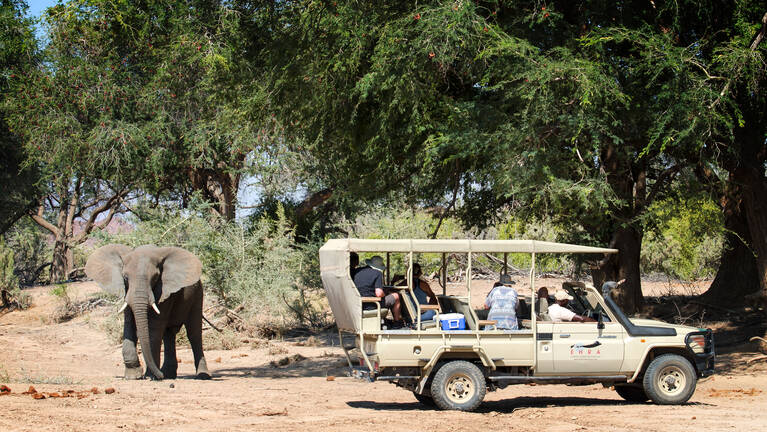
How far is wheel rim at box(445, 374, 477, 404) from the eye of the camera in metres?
10.6

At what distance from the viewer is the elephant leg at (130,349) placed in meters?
14.1

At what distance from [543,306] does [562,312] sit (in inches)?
10.5

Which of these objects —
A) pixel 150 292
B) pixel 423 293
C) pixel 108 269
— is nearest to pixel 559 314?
pixel 423 293

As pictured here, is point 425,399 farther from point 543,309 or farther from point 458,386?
point 543,309

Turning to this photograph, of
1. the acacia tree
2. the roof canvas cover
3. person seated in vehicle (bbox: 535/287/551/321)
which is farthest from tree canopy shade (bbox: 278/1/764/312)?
the acacia tree

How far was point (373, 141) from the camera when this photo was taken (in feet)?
50.2

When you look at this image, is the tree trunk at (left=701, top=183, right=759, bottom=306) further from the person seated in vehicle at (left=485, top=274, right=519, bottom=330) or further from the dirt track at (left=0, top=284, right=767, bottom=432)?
the person seated in vehicle at (left=485, top=274, right=519, bottom=330)

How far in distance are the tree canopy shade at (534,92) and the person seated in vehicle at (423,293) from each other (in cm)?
248

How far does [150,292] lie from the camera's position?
14148mm

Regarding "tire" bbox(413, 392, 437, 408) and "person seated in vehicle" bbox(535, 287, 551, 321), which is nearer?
"person seated in vehicle" bbox(535, 287, 551, 321)

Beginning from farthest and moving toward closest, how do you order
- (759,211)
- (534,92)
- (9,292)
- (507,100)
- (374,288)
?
(9,292) < (759,211) < (507,100) < (534,92) < (374,288)

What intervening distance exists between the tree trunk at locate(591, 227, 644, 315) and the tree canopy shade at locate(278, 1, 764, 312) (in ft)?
0.14

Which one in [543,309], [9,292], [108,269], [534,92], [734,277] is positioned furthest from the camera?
[9,292]

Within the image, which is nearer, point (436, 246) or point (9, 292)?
point (436, 246)
